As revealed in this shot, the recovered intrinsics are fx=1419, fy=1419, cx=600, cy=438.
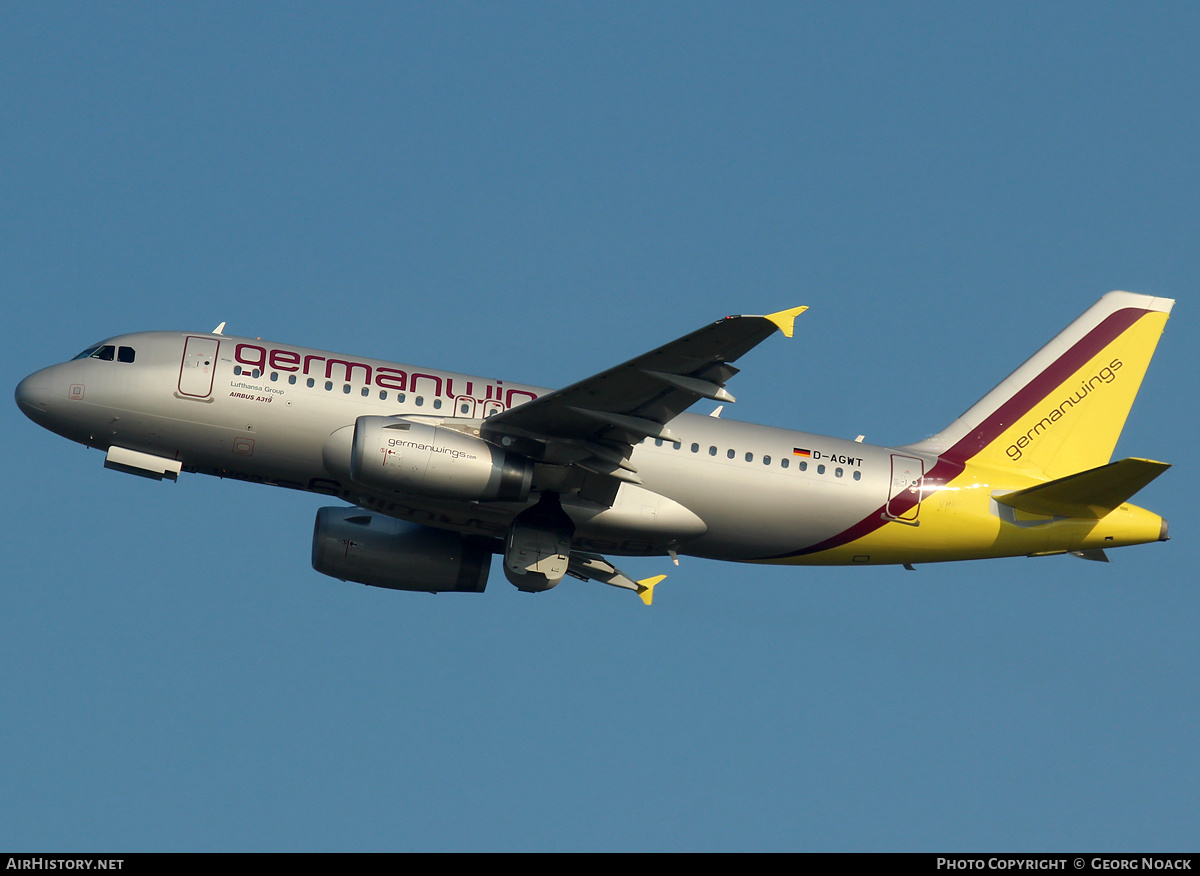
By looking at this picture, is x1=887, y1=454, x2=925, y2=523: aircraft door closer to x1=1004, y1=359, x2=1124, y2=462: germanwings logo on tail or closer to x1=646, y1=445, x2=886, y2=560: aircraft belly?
x1=646, y1=445, x2=886, y2=560: aircraft belly

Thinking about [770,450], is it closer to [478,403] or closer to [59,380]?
[478,403]

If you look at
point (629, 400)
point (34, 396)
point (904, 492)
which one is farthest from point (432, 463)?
point (904, 492)

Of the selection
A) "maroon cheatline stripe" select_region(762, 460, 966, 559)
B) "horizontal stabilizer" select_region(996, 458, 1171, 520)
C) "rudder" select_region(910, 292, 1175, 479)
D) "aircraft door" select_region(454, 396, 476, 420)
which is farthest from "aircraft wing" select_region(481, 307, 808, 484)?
"horizontal stabilizer" select_region(996, 458, 1171, 520)

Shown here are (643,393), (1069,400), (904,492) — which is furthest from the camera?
(1069,400)

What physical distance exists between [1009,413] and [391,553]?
18086 millimetres

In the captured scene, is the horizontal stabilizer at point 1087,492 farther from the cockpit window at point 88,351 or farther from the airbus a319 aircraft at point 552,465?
the cockpit window at point 88,351

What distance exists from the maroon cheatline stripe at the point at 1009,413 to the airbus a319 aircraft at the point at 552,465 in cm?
9

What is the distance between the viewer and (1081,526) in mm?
38062

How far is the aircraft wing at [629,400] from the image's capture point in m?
30.6

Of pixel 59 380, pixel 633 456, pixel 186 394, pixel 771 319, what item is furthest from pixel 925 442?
pixel 59 380

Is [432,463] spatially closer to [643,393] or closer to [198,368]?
[643,393]

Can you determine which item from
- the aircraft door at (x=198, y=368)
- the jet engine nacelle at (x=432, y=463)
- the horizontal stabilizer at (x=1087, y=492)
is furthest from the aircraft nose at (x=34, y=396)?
the horizontal stabilizer at (x=1087, y=492)

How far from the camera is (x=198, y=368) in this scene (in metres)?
35.8

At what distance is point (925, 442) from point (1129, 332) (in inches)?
290
